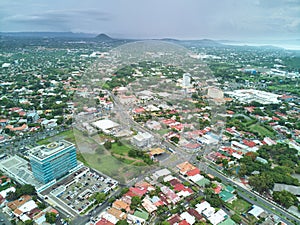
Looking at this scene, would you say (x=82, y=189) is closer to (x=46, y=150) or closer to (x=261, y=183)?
(x=46, y=150)

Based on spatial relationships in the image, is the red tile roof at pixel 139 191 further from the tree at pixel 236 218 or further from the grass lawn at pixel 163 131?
the grass lawn at pixel 163 131

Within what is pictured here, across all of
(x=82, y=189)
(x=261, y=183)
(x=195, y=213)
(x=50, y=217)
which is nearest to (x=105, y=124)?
(x=82, y=189)

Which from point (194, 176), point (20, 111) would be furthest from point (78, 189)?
point (20, 111)

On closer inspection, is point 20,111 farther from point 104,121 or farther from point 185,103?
→ point 185,103

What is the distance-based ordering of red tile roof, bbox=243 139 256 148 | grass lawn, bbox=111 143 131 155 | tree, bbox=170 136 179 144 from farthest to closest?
1. red tile roof, bbox=243 139 256 148
2. tree, bbox=170 136 179 144
3. grass lawn, bbox=111 143 131 155

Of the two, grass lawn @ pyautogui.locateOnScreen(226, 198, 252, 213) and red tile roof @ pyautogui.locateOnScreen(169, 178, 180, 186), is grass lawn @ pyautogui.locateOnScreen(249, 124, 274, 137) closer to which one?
→ grass lawn @ pyautogui.locateOnScreen(226, 198, 252, 213)

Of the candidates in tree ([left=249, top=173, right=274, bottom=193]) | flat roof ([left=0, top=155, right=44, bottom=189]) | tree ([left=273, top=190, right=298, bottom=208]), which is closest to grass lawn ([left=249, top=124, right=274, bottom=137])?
tree ([left=249, top=173, right=274, bottom=193])
